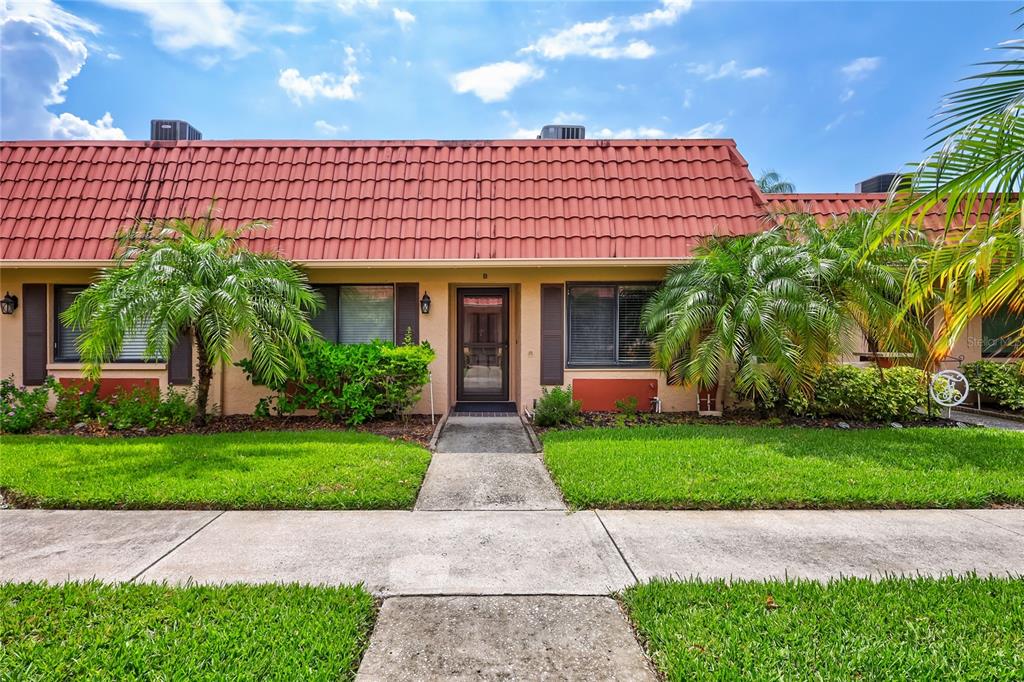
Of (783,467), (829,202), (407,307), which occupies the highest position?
(829,202)

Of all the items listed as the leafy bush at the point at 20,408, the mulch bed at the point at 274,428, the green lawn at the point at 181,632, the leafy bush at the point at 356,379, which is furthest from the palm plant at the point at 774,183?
the leafy bush at the point at 20,408

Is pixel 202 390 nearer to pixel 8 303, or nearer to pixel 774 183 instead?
pixel 8 303

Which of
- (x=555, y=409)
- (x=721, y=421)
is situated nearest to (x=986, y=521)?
(x=721, y=421)

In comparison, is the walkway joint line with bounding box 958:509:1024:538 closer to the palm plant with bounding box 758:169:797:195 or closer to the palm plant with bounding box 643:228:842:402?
the palm plant with bounding box 643:228:842:402

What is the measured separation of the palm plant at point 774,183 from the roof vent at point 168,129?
20.8 meters

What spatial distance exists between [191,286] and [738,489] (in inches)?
287

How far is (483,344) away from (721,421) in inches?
181

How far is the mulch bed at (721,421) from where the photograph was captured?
8234 millimetres

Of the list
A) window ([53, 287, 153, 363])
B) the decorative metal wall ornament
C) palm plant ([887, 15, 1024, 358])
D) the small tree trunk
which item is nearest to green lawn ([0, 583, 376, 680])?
palm plant ([887, 15, 1024, 358])

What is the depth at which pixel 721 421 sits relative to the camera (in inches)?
336

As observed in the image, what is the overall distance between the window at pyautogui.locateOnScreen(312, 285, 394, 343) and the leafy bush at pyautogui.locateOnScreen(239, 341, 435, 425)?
3.07 ft

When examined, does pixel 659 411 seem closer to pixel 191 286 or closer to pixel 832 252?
pixel 832 252

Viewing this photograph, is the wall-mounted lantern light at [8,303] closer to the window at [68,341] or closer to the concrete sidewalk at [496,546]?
the window at [68,341]

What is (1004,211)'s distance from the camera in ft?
13.1
